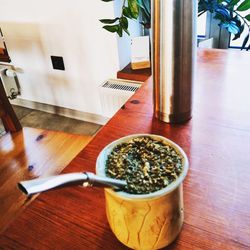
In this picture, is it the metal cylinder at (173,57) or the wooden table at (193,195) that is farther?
the metal cylinder at (173,57)

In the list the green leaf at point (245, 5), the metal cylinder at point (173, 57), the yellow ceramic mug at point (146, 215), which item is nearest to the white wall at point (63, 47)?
the green leaf at point (245, 5)

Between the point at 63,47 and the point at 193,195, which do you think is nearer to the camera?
the point at 193,195

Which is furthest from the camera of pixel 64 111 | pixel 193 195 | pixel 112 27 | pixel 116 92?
pixel 64 111

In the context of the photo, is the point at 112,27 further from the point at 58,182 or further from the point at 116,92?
the point at 58,182

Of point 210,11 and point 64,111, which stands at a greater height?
point 210,11

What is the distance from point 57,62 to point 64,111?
45 centimetres

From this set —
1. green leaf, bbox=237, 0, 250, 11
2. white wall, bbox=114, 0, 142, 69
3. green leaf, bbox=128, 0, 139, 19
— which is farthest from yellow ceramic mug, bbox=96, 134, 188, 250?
white wall, bbox=114, 0, 142, 69

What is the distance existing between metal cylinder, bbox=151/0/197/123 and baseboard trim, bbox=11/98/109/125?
1437 millimetres

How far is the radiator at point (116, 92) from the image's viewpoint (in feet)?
5.36

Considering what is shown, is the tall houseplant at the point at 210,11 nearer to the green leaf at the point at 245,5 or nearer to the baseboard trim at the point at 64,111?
the green leaf at the point at 245,5

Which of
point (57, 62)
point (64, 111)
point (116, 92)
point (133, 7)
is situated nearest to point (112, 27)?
point (133, 7)

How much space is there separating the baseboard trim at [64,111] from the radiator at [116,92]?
0.40 meters

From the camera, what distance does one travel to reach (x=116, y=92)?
1657 mm

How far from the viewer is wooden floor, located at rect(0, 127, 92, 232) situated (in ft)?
3.13
